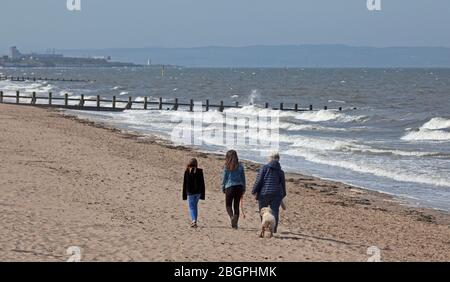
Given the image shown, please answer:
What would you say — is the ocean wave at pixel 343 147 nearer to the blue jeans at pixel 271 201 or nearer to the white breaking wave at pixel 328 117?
the white breaking wave at pixel 328 117

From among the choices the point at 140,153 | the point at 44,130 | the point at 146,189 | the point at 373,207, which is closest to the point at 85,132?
the point at 44,130

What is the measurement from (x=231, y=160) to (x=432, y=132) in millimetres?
27858

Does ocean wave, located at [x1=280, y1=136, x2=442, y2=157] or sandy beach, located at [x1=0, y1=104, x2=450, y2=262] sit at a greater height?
sandy beach, located at [x1=0, y1=104, x2=450, y2=262]

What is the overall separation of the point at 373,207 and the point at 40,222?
8116 mm

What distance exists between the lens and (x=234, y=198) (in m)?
13.0

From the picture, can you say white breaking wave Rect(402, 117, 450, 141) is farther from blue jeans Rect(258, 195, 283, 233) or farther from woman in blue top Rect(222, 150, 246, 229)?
blue jeans Rect(258, 195, 283, 233)

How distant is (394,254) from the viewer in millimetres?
12445

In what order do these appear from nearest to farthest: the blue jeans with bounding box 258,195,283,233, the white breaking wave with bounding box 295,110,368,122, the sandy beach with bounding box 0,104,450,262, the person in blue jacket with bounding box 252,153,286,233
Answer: the sandy beach with bounding box 0,104,450,262
the person in blue jacket with bounding box 252,153,286,233
the blue jeans with bounding box 258,195,283,233
the white breaking wave with bounding box 295,110,368,122

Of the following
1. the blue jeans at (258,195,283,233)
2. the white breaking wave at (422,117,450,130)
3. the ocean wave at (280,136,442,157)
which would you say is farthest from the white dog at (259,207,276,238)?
the white breaking wave at (422,117,450,130)

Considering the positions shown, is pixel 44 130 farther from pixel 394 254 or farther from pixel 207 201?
pixel 394 254

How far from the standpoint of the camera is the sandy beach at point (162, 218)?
11.3m

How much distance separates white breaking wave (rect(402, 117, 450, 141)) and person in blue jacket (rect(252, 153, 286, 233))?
24718 millimetres

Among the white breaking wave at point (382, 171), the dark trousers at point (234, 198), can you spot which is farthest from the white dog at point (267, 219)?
the white breaking wave at point (382, 171)

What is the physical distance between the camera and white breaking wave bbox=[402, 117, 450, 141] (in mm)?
36344
